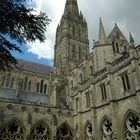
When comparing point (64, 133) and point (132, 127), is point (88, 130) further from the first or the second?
point (132, 127)

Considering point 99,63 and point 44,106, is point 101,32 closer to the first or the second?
point 99,63

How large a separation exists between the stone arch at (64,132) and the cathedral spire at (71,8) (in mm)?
35755

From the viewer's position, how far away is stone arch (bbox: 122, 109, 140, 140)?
42.5ft

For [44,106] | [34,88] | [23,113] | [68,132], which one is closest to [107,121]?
[68,132]

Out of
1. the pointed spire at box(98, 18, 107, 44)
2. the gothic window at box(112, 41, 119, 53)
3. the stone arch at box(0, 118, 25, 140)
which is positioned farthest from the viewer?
the gothic window at box(112, 41, 119, 53)

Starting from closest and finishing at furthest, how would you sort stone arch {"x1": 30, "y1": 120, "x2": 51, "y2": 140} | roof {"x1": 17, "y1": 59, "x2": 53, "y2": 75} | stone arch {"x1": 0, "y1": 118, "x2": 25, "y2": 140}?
1. stone arch {"x1": 0, "y1": 118, "x2": 25, "y2": 140}
2. stone arch {"x1": 30, "y1": 120, "x2": 51, "y2": 140}
3. roof {"x1": 17, "y1": 59, "x2": 53, "y2": 75}

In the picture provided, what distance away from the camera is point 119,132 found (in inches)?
543

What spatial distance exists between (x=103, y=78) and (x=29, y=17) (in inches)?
469

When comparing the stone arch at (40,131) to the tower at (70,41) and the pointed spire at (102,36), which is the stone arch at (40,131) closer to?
the pointed spire at (102,36)

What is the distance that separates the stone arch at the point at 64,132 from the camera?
19.8 meters

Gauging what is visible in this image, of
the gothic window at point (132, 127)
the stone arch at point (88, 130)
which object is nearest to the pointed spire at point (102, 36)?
the stone arch at point (88, 130)

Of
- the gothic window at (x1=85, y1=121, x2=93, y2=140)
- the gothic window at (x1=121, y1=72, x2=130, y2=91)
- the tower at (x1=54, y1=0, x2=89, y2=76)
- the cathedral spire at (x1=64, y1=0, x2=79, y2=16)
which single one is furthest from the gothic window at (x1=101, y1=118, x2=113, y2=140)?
the cathedral spire at (x1=64, y1=0, x2=79, y2=16)

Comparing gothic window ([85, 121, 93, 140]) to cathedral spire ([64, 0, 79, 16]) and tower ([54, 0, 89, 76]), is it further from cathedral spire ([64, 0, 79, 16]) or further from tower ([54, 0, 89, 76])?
cathedral spire ([64, 0, 79, 16])

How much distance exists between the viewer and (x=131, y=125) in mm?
13477
